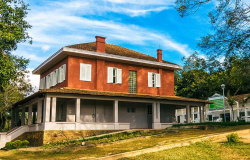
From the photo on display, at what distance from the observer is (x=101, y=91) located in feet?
78.8

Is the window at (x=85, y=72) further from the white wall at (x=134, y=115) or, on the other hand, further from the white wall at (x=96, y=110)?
the white wall at (x=134, y=115)

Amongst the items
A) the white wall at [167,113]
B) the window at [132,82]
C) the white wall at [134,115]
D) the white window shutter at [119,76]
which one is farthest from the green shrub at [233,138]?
the white wall at [167,113]

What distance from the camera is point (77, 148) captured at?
635 inches

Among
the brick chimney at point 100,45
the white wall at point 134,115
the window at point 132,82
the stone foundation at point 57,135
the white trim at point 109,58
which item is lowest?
the stone foundation at point 57,135

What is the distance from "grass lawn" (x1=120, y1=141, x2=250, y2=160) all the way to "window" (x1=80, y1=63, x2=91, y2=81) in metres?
12.7

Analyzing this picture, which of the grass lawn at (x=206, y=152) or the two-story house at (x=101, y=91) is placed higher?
the two-story house at (x=101, y=91)

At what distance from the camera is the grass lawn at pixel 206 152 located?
11.9 meters

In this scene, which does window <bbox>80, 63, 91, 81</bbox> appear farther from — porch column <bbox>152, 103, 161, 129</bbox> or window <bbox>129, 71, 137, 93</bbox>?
porch column <bbox>152, 103, 161, 129</bbox>

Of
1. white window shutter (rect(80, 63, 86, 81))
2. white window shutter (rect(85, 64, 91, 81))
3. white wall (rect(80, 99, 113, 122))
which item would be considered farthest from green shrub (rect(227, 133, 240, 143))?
white window shutter (rect(80, 63, 86, 81))

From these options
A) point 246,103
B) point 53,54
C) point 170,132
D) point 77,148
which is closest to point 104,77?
point 53,54

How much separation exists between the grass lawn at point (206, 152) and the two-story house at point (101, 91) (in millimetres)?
9784

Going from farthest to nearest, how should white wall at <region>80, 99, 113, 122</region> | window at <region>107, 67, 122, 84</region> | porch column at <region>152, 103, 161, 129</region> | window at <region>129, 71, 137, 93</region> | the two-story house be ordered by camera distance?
window at <region>129, 71, 137, 93</region>
window at <region>107, 67, 122, 84</region>
porch column at <region>152, 103, 161, 129</region>
white wall at <region>80, 99, 113, 122</region>
the two-story house

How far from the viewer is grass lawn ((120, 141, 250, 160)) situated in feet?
39.1

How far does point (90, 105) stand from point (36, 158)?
10.1 meters
